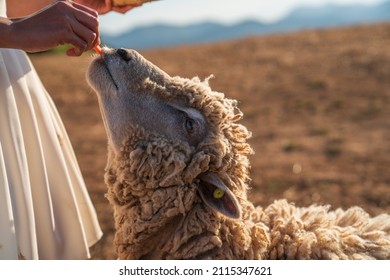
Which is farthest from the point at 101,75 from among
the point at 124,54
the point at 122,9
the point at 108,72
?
the point at 122,9

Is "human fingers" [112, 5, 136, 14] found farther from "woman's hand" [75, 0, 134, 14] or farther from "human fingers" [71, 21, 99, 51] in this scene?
"human fingers" [71, 21, 99, 51]

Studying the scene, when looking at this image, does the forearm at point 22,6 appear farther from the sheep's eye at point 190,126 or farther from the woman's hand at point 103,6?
the sheep's eye at point 190,126

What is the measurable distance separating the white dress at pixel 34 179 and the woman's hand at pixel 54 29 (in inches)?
15.9

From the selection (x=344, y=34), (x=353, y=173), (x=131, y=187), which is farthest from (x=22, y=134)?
(x=344, y=34)

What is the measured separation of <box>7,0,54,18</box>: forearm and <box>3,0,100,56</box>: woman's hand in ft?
2.76

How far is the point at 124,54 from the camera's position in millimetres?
3082

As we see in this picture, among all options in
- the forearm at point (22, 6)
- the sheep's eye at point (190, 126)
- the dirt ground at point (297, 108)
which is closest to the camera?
the sheep's eye at point (190, 126)

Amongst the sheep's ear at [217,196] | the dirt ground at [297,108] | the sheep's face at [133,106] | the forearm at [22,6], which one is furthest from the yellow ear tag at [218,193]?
the forearm at [22,6]

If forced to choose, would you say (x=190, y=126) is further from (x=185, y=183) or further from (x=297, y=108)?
(x=297, y=108)

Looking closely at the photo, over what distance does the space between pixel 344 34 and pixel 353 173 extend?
446 inches

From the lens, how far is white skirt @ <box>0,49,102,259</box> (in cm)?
282

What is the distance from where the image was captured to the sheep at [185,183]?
2.85 metres

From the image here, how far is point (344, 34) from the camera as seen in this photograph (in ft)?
58.3
